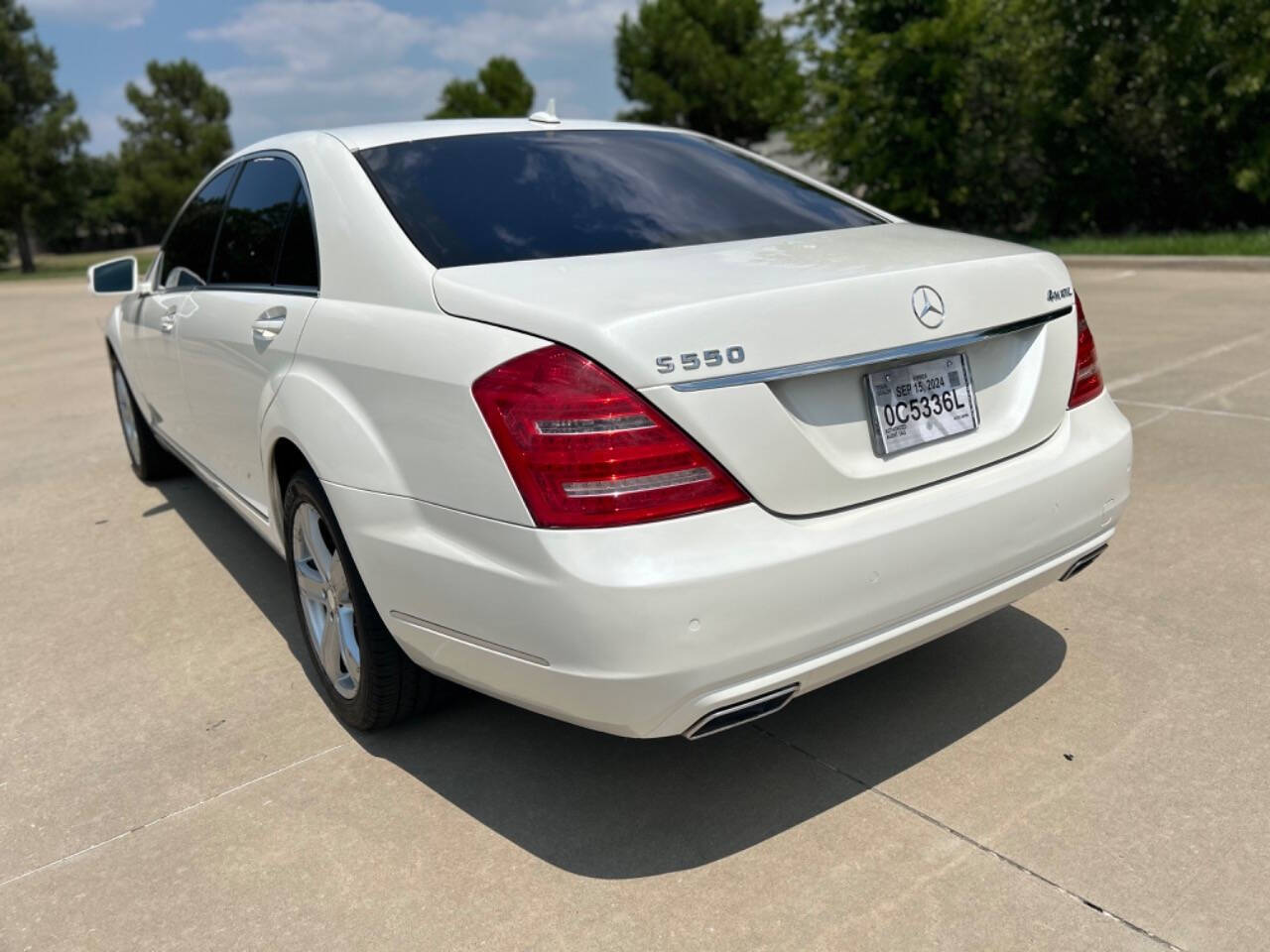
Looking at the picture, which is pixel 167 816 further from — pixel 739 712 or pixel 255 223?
pixel 255 223

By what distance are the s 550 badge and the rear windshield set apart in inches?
24.1

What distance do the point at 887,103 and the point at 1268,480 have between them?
48.4ft

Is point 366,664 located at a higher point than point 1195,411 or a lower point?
higher

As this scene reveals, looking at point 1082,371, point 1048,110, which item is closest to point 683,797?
point 1082,371

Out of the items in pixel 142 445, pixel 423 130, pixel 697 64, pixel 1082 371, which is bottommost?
pixel 142 445

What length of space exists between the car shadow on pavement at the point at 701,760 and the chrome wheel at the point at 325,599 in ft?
0.72

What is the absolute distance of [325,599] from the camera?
316 cm

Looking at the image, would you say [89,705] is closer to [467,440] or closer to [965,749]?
[467,440]

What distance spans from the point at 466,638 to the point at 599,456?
1.76 ft

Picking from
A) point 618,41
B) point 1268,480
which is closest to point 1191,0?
point 1268,480

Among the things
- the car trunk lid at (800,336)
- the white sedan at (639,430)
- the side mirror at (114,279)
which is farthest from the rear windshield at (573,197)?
the side mirror at (114,279)

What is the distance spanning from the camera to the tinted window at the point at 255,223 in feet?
11.5

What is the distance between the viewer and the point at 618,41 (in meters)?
46.8

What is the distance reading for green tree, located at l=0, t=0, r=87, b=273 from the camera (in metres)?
39.4
